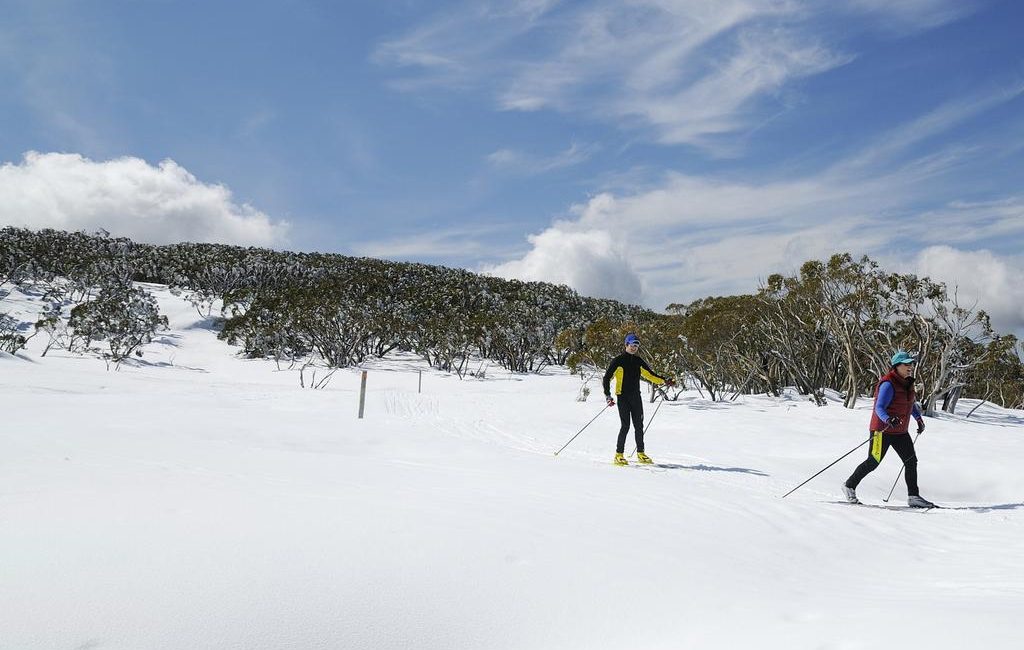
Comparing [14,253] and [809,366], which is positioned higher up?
[14,253]

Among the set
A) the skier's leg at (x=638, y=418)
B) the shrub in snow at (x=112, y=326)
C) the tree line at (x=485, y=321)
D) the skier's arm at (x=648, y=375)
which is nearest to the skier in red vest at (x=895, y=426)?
the skier's leg at (x=638, y=418)

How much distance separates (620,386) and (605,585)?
5703 mm

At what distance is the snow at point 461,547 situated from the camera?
2.84 m

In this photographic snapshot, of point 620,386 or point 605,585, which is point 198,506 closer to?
point 605,585

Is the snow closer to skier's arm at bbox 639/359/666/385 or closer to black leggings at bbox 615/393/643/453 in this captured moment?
black leggings at bbox 615/393/643/453

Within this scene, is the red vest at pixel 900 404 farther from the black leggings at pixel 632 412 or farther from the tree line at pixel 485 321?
the tree line at pixel 485 321

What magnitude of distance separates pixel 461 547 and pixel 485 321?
3960 centimetres

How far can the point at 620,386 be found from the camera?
9117 mm

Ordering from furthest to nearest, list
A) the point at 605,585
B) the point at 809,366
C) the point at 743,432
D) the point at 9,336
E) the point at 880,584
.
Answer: the point at 9,336 < the point at 809,366 < the point at 743,432 < the point at 880,584 < the point at 605,585

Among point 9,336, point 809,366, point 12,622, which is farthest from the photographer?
point 9,336

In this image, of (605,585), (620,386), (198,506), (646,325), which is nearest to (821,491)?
(620,386)

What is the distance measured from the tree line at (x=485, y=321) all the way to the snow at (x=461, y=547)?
10.7 meters

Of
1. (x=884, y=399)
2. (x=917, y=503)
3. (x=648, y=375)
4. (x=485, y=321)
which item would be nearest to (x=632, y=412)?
(x=648, y=375)

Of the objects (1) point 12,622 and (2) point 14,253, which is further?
(2) point 14,253
